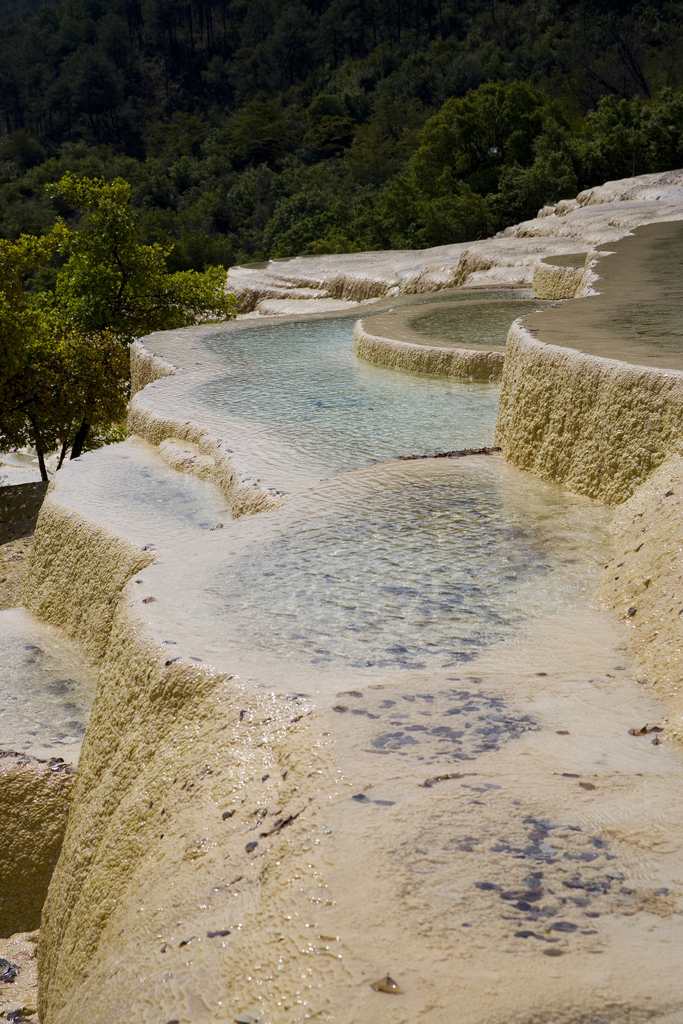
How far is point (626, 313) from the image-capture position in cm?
702

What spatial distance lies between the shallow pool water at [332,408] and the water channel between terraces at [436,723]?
0.25 ft

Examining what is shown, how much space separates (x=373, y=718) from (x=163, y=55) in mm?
95099

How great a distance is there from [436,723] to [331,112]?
206 feet

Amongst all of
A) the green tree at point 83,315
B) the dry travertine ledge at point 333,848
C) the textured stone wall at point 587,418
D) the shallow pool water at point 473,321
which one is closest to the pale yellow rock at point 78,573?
the dry travertine ledge at point 333,848

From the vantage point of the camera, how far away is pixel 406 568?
14.9 feet

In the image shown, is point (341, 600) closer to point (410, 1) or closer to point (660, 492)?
point (660, 492)

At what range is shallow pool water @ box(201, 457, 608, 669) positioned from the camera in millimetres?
3889

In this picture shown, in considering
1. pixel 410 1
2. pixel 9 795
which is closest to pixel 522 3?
pixel 410 1

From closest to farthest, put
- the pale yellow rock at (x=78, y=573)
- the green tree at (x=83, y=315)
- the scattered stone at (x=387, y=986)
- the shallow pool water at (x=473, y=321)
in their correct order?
the scattered stone at (x=387, y=986)
the pale yellow rock at (x=78, y=573)
the shallow pool water at (x=473, y=321)
the green tree at (x=83, y=315)

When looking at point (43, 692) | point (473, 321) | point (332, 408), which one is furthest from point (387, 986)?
point (473, 321)

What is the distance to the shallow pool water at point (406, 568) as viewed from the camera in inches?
153

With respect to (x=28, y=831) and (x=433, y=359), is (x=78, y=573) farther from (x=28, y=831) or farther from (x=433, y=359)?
(x=433, y=359)

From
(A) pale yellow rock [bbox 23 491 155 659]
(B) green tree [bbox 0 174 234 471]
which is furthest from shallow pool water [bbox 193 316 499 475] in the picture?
(B) green tree [bbox 0 174 234 471]

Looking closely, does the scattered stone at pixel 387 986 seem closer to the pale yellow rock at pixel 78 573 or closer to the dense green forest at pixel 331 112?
the pale yellow rock at pixel 78 573
